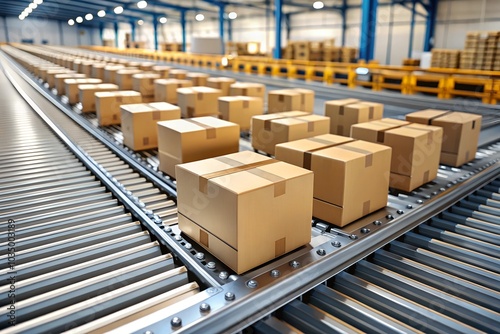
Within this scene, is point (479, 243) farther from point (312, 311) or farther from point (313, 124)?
point (313, 124)

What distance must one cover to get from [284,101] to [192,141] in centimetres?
267

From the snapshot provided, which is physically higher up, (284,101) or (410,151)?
(284,101)

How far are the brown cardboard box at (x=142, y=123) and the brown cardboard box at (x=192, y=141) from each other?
733 millimetres

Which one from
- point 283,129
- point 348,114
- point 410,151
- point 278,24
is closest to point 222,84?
point 348,114

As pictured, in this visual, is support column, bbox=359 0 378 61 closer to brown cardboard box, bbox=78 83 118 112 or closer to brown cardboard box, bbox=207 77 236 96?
brown cardboard box, bbox=207 77 236 96

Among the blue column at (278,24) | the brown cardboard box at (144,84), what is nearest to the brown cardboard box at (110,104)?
the brown cardboard box at (144,84)

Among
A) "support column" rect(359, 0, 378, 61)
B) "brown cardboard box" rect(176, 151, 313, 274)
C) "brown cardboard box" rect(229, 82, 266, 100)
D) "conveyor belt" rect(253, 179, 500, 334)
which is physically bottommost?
"conveyor belt" rect(253, 179, 500, 334)

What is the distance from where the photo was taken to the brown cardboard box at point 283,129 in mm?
3580

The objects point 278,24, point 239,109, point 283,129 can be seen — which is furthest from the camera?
point 278,24

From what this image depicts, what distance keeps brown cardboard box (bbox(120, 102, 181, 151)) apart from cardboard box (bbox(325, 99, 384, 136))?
1.83 m

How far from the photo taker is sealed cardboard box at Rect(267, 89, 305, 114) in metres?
5.48

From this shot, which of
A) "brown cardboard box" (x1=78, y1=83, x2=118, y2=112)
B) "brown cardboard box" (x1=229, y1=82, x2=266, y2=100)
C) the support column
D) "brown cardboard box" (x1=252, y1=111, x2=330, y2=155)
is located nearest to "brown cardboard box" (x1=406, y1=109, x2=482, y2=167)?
"brown cardboard box" (x1=252, y1=111, x2=330, y2=155)

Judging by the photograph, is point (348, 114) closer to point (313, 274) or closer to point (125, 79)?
point (313, 274)

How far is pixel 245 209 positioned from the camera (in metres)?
1.82
